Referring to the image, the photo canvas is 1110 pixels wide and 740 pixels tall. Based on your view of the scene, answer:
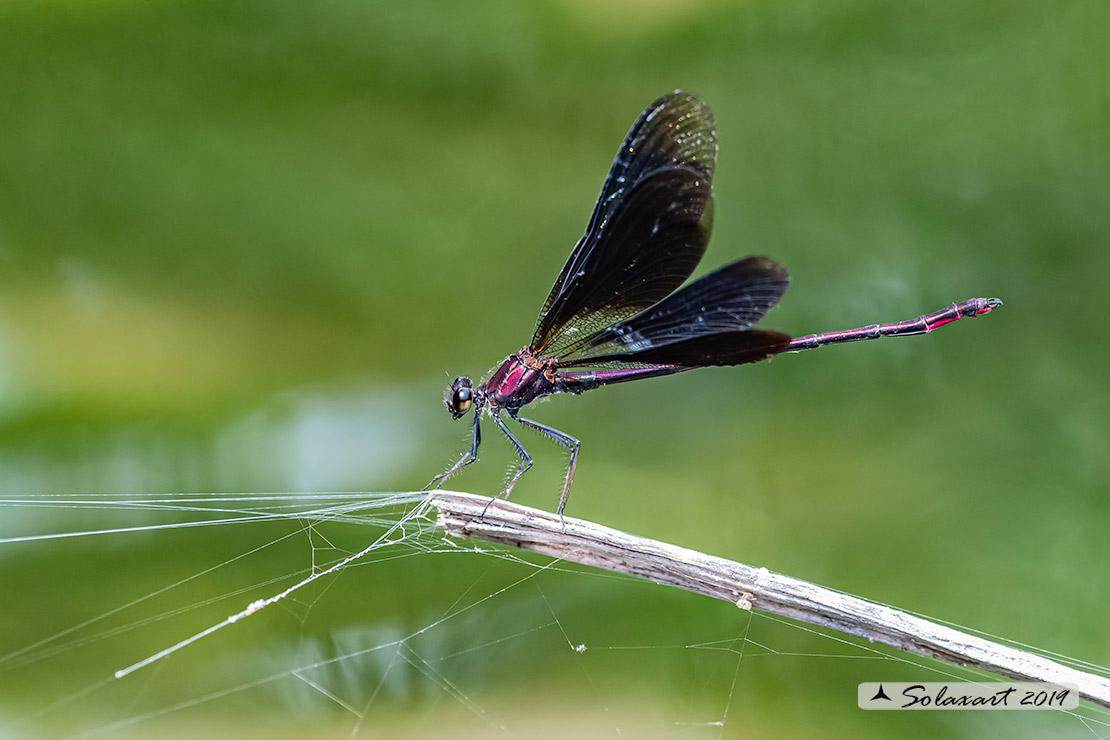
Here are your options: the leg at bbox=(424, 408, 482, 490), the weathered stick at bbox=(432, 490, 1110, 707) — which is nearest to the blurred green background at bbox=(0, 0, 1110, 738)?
Result: the leg at bbox=(424, 408, 482, 490)

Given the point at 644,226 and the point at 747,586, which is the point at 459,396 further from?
the point at 747,586

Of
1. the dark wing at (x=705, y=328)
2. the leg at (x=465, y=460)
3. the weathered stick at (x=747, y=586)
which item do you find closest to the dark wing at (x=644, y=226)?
the dark wing at (x=705, y=328)

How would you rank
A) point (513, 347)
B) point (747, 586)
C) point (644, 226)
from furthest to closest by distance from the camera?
point (513, 347) → point (644, 226) → point (747, 586)

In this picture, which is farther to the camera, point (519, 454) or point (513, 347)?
point (513, 347)

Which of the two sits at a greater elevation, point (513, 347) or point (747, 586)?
point (513, 347)

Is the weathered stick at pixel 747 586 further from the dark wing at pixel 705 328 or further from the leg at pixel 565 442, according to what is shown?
the dark wing at pixel 705 328

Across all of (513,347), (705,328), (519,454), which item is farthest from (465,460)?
(705,328)

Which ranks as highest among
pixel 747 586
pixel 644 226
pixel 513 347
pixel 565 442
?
pixel 644 226

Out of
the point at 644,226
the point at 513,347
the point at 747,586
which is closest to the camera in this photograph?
Answer: the point at 747,586
